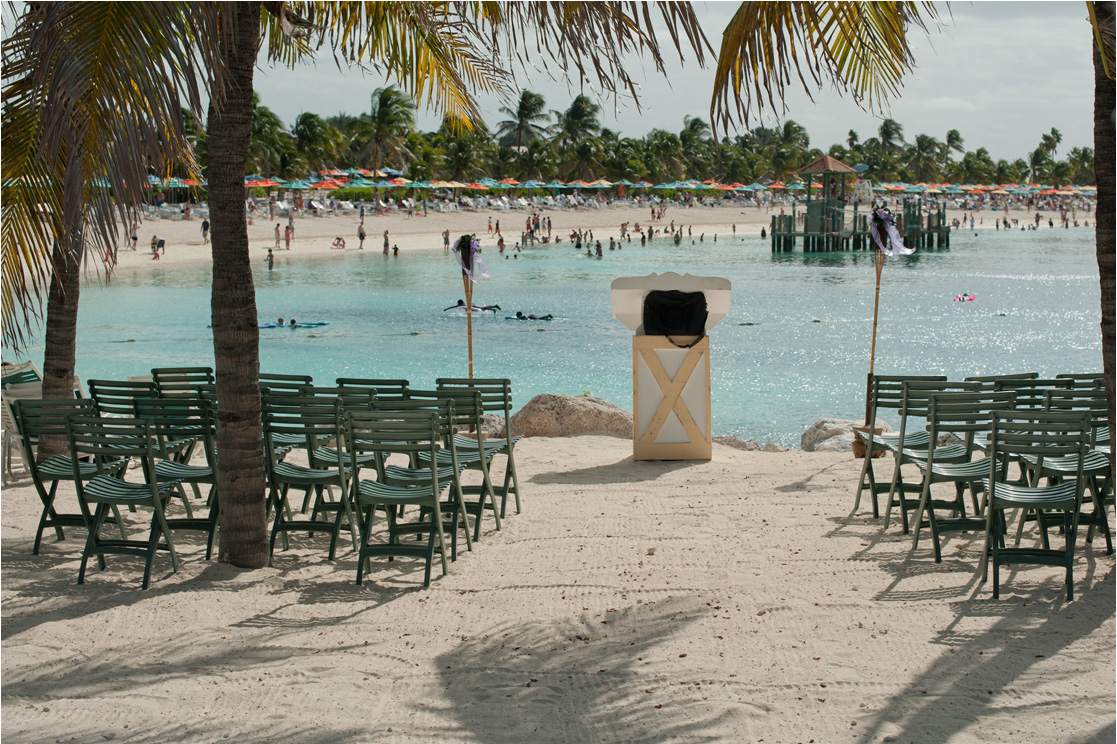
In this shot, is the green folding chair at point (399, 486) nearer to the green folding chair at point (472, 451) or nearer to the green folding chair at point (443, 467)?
the green folding chair at point (443, 467)

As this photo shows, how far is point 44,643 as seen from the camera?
4625 millimetres

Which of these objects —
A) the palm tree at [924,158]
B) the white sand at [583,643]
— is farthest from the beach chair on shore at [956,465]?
the palm tree at [924,158]

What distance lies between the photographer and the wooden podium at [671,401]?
8875mm

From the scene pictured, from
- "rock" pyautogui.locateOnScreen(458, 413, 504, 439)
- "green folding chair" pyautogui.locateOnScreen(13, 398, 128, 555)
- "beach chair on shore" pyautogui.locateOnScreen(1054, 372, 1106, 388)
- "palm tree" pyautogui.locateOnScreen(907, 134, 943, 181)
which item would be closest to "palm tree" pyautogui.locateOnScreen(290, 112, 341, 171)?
"rock" pyautogui.locateOnScreen(458, 413, 504, 439)

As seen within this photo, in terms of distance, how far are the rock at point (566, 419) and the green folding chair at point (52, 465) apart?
206 inches

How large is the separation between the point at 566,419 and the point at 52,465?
5.93 m

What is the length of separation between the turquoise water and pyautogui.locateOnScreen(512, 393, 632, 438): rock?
356 cm

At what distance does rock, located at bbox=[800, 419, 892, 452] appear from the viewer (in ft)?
35.8

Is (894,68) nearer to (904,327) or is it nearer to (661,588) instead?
(661,588)

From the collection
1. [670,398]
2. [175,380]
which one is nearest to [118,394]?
[175,380]

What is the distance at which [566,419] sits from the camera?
1124 cm

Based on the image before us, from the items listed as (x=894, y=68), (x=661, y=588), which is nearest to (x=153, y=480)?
(x=661, y=588)

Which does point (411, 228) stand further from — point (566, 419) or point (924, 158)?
point (924, 158)

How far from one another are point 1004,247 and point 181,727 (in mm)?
67281
